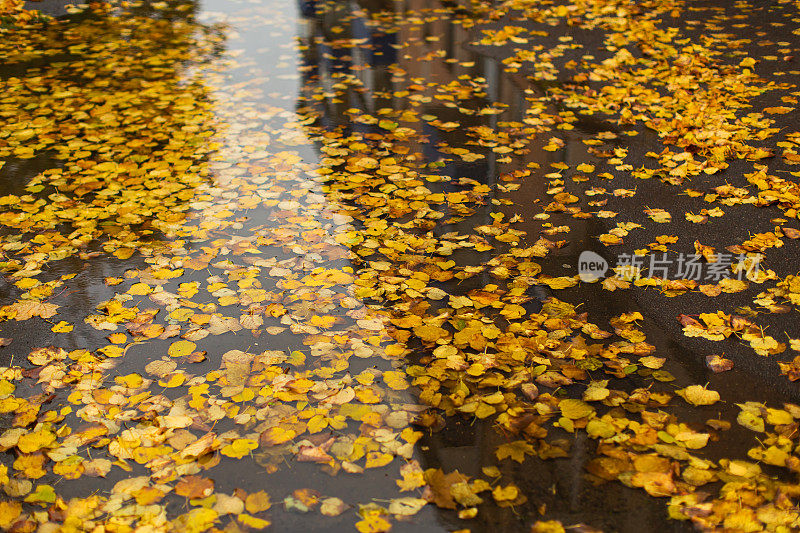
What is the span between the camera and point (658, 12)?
26.6 ft

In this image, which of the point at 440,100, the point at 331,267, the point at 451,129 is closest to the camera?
the point at 331,267

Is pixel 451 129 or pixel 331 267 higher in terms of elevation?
pixel 451 129

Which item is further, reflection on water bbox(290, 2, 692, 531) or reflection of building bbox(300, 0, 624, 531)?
reflection of building bbox(300, 0, 624, 531)

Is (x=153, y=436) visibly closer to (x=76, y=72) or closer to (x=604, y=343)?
(x=604, y=343)

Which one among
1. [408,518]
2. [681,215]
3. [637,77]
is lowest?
[408,518]

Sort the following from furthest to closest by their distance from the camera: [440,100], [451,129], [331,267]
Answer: [440,100], [451,129], [331,267]

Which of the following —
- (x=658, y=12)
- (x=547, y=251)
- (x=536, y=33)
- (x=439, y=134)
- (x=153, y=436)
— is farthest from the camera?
(x=658, y=12)

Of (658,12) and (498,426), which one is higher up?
(658,12)

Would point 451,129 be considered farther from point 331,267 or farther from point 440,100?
point 331,267

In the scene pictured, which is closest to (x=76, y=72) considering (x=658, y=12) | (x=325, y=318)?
(x=325, y=318)

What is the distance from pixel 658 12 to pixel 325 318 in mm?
7008

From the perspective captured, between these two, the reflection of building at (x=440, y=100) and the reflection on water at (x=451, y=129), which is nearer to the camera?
the reflection on water at (x=451, y=129)

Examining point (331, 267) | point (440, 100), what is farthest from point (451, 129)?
point (331, 267)

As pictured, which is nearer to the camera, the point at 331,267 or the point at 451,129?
the point at 331,267
